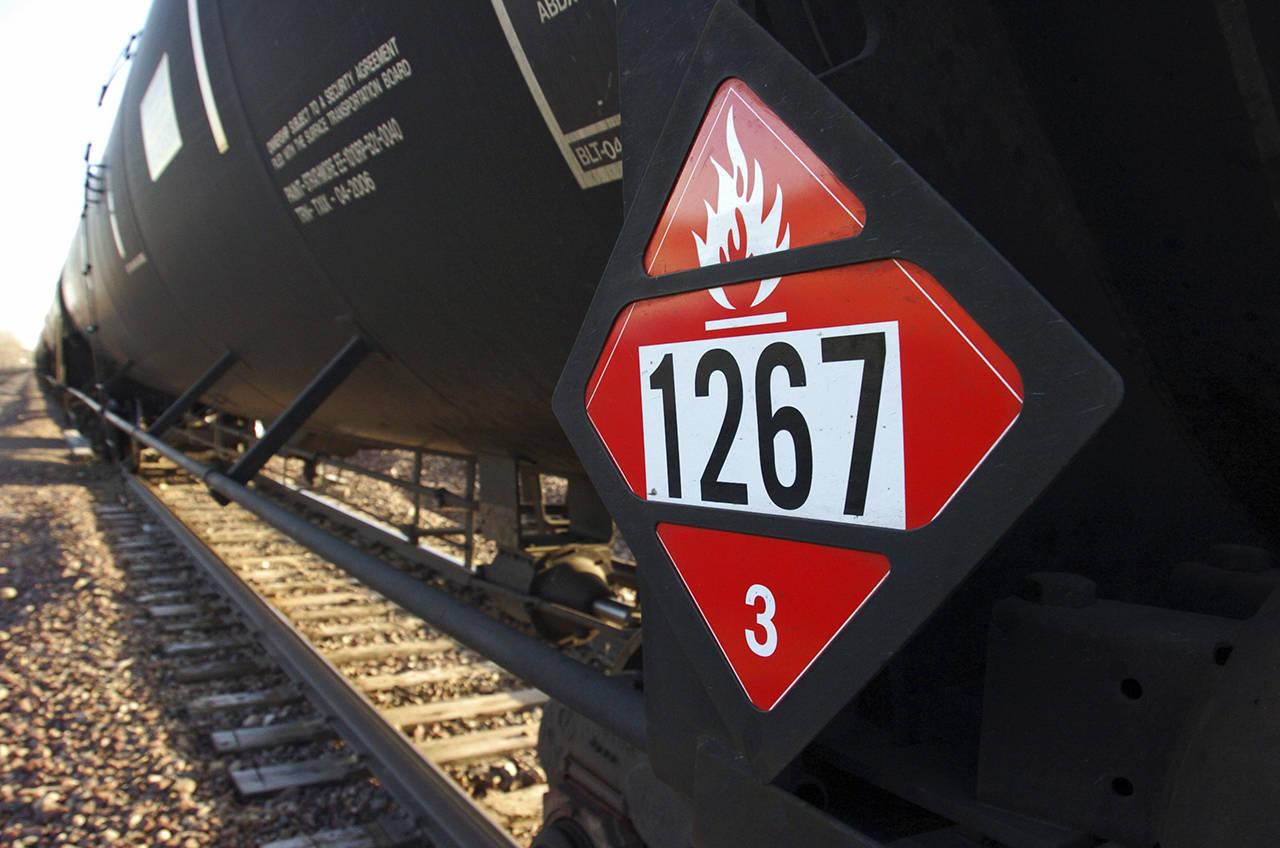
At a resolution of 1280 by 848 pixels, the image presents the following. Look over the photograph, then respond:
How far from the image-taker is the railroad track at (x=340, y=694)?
10.4ft

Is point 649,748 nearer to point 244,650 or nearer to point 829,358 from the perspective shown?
point 829,358

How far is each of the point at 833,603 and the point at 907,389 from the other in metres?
0.23

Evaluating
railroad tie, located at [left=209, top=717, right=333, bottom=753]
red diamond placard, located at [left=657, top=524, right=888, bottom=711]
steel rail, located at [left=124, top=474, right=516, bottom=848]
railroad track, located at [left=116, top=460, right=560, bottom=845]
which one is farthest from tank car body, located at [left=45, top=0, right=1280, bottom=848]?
railroad tie, located at [left=209, top=717, right=333, bottom=753]

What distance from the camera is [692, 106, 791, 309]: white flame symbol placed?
930 millimetres

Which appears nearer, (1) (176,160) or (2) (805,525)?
(2) (805,525)

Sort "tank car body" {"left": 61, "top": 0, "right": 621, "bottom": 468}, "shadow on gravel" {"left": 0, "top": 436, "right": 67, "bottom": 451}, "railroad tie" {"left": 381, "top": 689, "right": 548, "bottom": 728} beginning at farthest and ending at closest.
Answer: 1. "shadow on gravel" {"left": 0, "top": 436, "right": 67, "bottom": 451}
2. "railroad tie" {"left": 381, "top": 689, "right": 548, "bottom": 728}
3. "tank car body" {"left": 61, "top": 0, "right": 621, "bottom": 468}

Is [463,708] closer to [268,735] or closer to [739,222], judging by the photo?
[268,735]

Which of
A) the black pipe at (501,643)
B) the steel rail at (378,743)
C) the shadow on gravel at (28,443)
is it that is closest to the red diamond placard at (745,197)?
the black pipe at (501,643)

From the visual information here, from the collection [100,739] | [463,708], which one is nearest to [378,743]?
[463,708]

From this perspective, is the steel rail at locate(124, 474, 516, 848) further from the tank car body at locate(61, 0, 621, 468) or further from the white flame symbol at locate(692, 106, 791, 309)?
the white flame symbol at locate(692, 106, 791, 309)

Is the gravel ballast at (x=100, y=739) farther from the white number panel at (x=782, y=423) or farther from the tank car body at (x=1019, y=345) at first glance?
the white number panel at (x=782, y=423)

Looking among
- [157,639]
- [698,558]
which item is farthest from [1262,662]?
[157,639]

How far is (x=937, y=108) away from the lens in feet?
3.72

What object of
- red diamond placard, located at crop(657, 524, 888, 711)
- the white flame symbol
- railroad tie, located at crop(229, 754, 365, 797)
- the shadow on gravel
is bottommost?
railroad tie, located at crop(229, 754, 365, 797)
